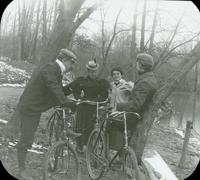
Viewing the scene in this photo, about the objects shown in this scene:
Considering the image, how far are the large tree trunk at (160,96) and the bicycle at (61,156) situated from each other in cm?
113

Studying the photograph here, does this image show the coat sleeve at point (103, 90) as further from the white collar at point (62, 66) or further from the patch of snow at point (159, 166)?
the patch of snow at point (159, 166)

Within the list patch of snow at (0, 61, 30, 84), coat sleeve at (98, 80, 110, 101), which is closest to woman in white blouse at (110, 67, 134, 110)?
coat sleeve at (98, 80, 110, 101)

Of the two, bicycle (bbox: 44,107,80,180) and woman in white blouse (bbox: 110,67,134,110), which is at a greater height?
woman in white blouse (bbox: 110,67,134,110)

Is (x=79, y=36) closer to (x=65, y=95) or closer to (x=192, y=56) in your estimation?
(x=65, y=95)

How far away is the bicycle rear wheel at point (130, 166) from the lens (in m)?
5.43

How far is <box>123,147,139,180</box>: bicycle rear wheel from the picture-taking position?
5.43 metres

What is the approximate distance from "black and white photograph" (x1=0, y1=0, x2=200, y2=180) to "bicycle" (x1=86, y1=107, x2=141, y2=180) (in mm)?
17

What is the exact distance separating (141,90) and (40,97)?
1563 millimetres

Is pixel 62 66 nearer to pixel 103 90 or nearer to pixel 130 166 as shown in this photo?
pixel 103 90

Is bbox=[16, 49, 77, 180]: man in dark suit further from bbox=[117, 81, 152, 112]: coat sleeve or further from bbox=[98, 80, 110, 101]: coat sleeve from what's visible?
bbox=[117, 81, 152, 112]: coat sleeve

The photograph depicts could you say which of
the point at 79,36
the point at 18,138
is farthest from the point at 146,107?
the point at 18,138

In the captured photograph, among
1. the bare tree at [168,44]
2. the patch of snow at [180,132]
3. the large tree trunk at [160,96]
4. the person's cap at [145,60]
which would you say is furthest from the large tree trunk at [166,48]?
A: the patch of snow at [180,132]

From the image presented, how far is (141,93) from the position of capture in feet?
18.0

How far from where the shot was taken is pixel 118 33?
603 cm
